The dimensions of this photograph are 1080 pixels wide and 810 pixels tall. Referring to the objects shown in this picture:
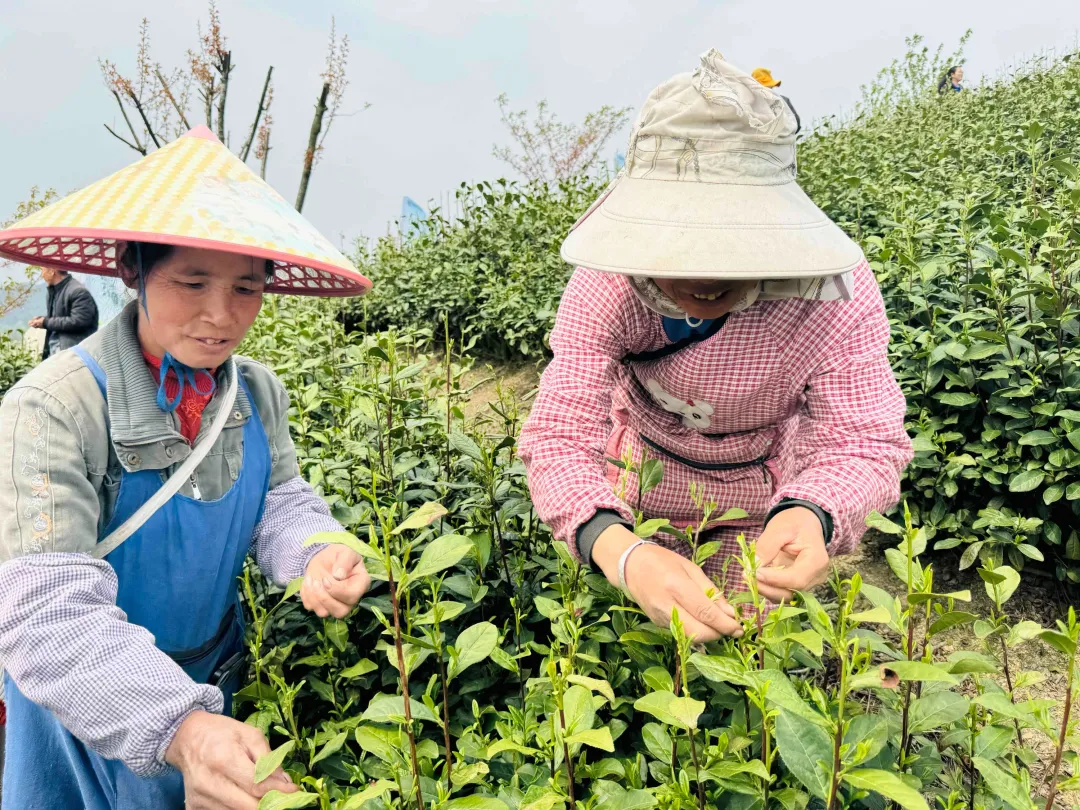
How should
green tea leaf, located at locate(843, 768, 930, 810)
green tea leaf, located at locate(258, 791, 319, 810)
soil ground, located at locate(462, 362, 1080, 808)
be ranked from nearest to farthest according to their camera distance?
1. green tea leaf, located at locate(843, 768, 930, 810)
2. green tea leaf, located at locate(258, 791, 319, 810)
3. soil ground, located at locate(462, 362, 1080, 808)

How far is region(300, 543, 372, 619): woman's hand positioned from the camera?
1463mm

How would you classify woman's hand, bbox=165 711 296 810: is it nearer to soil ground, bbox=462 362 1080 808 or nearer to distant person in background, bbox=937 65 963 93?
soil ground, bbox=462 362 1080 808

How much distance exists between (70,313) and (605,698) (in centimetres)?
617

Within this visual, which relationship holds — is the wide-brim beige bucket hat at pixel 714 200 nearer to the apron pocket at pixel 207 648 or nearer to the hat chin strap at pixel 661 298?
the hat chin strap at pixel 661 298

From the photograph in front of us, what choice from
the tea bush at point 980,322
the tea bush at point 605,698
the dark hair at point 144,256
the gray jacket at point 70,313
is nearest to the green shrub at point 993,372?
the tea bush at point 980,322

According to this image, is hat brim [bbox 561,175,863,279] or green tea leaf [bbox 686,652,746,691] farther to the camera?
hat brim [bbox 561,175,863,279]

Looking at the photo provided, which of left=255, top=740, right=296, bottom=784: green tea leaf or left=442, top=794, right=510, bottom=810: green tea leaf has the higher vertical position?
left=255, top=740, right=296, bottom=784: green tea leaf

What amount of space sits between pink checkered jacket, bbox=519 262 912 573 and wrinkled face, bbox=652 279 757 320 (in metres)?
0.14

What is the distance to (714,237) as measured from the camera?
1374mm

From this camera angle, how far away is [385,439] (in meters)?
2.41

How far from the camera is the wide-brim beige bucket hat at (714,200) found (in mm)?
1363

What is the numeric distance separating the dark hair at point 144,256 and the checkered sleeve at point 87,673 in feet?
1.75

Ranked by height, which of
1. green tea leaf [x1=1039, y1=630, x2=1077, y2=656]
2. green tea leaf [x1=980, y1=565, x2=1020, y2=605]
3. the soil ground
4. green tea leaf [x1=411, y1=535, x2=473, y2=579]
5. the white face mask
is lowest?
the soil ground

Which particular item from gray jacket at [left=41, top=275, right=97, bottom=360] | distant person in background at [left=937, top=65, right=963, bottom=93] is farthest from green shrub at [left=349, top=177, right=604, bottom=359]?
distant person in background at [left=937, top=65, right=963, bottom=93]
